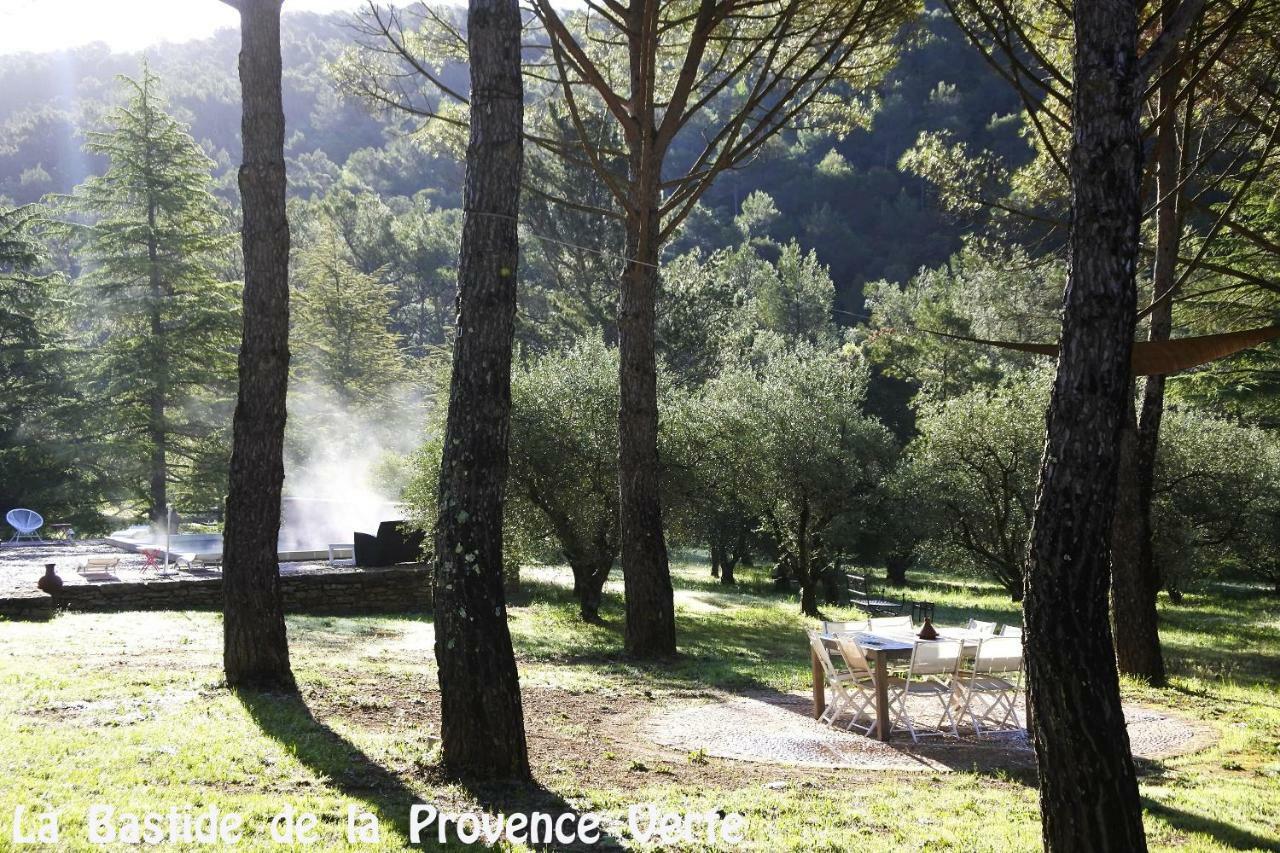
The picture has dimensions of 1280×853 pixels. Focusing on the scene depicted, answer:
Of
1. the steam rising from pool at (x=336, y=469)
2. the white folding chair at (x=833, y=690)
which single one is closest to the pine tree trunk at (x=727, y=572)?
the steam rising from pool at (x=336, y=469)

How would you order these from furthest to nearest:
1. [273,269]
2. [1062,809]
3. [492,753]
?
[273,269], [492,753], [1062,809]

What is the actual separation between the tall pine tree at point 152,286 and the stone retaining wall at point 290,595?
1413cm

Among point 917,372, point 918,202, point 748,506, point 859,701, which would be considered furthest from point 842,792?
point 918,202

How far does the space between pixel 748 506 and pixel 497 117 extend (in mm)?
16154

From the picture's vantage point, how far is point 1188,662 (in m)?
14.1

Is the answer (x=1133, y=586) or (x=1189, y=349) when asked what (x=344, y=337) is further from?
(x=1189, y=349)

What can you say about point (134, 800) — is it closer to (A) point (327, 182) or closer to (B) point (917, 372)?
(B) point (917, 372)

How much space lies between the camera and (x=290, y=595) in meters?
14.9

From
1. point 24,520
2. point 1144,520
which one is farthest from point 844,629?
→ point 24,520

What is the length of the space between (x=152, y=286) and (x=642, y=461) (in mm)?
21155

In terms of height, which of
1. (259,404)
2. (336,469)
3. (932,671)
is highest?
(336,469)

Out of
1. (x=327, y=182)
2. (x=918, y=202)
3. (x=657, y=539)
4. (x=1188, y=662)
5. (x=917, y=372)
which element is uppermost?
(x=327, y=182)

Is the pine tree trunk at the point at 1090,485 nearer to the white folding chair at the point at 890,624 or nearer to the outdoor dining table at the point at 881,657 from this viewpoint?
the outdoor dining table at the point at 881,657

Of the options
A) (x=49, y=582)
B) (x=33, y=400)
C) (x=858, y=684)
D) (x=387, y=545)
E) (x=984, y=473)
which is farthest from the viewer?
(x=33, y=400)
